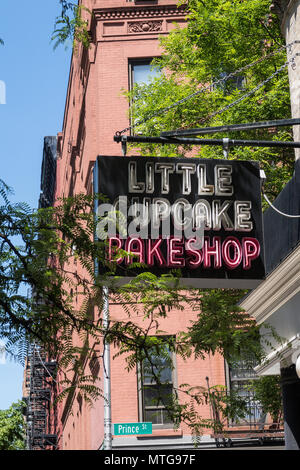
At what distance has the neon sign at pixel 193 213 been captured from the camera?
40.7 ft

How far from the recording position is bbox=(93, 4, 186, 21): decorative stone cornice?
30.9 meters

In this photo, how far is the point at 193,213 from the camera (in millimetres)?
12812

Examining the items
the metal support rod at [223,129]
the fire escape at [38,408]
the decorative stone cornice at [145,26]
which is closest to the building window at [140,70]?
the decorative stone cornice at [145,26]

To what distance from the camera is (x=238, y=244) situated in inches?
508

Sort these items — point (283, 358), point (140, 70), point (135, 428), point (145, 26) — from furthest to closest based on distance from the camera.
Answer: point (145, 26)
point (140, 70)
point (135, 428)
point (283, 358)

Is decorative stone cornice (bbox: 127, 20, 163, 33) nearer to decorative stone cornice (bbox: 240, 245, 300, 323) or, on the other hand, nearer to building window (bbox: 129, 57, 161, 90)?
building window (bbox: 129, 57, 161, 90)

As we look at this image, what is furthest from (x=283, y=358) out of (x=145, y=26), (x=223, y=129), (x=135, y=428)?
(x=145, y=26)

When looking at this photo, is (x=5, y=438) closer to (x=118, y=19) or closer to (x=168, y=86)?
(x=118, y=19)

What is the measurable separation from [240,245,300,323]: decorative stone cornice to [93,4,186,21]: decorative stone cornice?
18.3m

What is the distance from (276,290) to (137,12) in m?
19.8

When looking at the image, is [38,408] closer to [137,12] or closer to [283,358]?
[137,12]

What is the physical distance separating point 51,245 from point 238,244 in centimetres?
678

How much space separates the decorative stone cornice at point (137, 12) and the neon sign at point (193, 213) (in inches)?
757

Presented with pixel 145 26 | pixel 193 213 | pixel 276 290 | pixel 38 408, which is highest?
pixel 145 26
